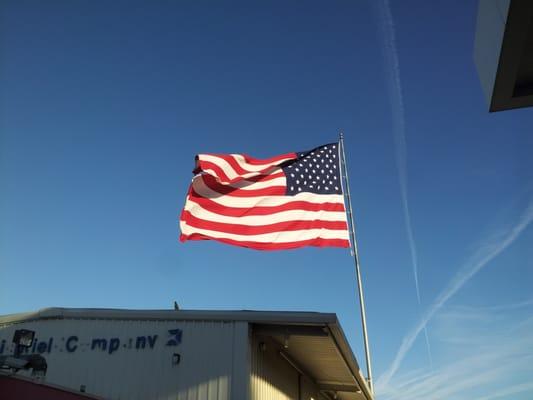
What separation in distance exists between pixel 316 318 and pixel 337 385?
9.34 m

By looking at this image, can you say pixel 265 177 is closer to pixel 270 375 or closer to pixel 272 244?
pixel 272 244

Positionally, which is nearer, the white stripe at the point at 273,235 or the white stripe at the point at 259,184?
the white stripe at the point at 273,235

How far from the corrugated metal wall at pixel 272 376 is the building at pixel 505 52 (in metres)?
8.67

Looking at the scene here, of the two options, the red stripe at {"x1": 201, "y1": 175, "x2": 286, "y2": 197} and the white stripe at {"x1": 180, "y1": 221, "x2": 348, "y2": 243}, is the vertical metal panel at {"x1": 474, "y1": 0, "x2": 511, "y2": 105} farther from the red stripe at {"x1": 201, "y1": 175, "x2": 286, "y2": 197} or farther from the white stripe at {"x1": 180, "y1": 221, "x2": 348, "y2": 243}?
the red stripe at {"x1": 201, "y1": 175, "x2": 286, "y2": 197}

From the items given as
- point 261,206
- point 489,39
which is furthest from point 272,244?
point 489,39

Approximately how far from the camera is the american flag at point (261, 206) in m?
12.5

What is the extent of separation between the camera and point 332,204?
1374 cm

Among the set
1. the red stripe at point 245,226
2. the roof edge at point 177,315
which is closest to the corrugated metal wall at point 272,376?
the roof edge at point 177,315

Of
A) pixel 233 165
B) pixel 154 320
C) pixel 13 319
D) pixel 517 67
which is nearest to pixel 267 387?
pixel 154 320

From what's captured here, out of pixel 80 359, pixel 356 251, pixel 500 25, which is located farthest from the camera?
pixel 356 251

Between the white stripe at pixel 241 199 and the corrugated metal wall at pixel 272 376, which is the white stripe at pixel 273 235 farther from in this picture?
the corrugated metal wall at pixel 272 376

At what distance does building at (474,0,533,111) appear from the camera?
12.8 ft

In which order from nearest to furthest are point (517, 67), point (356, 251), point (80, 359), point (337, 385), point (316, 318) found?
point (517, 67) → point (316, 318) → point (80, 359) → point (356, 251) → point (337, 385)

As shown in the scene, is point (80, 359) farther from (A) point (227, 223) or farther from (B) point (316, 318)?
(B) point (316, 318)
